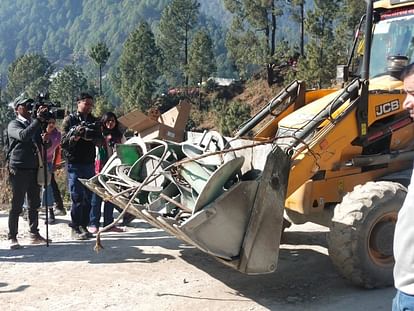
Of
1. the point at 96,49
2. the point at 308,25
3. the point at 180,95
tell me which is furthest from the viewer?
the point at 96,49

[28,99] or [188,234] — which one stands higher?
[28,99]

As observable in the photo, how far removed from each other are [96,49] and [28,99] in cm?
5455

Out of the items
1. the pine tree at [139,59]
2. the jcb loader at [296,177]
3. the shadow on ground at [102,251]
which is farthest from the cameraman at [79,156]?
the pine tree at [139,59]

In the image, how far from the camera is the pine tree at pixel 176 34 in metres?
60.0

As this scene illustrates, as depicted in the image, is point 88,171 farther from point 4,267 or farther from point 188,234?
point 188,234

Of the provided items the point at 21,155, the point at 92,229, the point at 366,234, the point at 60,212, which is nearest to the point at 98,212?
the point at 92,229

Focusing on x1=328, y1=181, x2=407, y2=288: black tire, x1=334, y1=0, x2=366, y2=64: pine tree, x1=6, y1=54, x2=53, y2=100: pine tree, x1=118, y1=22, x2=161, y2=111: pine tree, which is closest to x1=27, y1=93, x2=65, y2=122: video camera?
x1=328, y1=181, x2=407, y2=288: black tire

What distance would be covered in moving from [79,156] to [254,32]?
41354mm

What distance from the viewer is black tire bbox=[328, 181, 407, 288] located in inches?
200

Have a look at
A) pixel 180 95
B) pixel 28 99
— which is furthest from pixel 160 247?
pixel 180 95

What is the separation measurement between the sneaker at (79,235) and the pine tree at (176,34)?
5106cm

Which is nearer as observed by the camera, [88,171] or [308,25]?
[88,171]

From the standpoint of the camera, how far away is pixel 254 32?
154ft

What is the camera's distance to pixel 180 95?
55.6 meters
